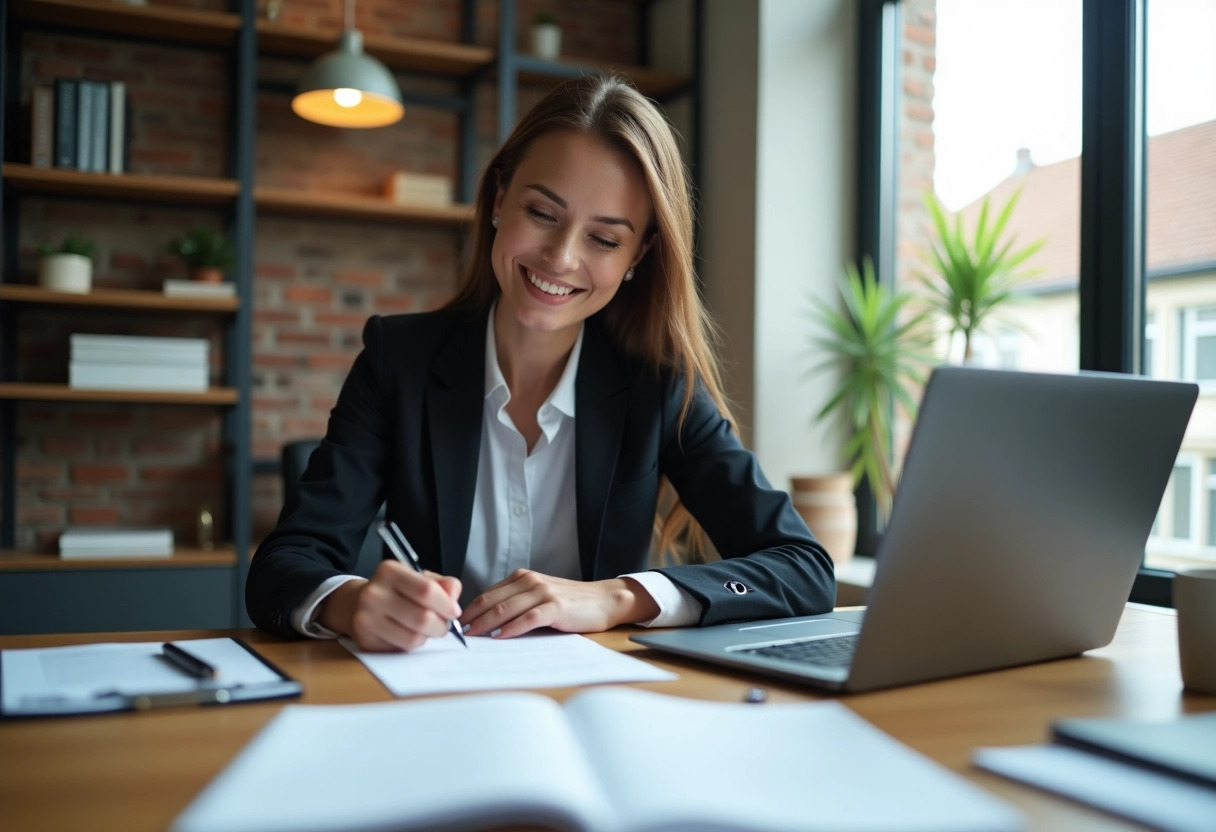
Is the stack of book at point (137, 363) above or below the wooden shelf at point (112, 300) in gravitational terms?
below

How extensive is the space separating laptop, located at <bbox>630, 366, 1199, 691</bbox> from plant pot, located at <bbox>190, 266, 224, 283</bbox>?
273 centimetres

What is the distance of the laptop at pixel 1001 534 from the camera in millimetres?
844

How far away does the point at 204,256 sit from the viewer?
3.40 meters

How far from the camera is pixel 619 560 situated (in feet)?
5.47

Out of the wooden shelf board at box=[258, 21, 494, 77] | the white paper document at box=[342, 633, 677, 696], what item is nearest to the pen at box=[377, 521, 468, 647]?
the white paper document at box=[342, 633, 677, 696]

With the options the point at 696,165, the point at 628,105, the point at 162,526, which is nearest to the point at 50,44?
the point at 162,526

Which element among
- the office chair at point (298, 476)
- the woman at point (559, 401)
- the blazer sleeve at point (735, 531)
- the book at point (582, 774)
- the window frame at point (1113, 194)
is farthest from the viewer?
the window frame at point (1113, 194)

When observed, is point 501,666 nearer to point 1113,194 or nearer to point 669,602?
point 669,602

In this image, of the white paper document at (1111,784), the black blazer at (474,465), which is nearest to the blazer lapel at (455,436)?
the black blazer at (474,465)

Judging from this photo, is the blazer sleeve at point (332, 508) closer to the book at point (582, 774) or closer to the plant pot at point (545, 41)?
the book at point (582, 774)

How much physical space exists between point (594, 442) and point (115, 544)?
218cm

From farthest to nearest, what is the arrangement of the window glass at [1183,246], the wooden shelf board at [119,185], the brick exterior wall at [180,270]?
1. the brick exterior wall at [180,270]
2. the wooden shelf board at [119,185]
3. the window glass at [1183,246]

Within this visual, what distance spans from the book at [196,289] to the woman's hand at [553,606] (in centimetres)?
251

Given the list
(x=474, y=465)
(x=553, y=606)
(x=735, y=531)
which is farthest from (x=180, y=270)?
(x=553, y=606)
